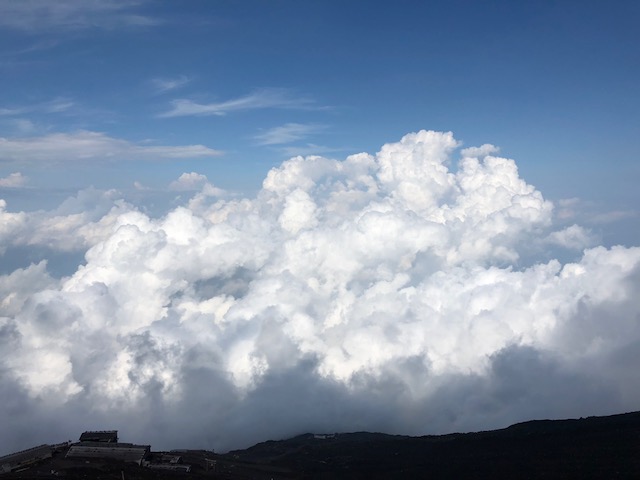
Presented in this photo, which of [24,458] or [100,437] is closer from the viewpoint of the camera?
[24,458]

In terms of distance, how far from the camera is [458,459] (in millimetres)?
105250

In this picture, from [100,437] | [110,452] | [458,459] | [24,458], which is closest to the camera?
[24,458]

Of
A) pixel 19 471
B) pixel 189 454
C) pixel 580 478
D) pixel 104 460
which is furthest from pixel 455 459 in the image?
pixel 19 471

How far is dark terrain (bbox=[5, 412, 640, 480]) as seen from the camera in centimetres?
8744

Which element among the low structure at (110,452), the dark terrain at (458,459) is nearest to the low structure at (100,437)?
the low structure at (110,452)

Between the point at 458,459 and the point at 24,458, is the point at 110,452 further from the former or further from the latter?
the point at 458,459

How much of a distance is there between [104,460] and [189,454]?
25495 mm

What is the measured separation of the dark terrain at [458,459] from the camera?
287 ft

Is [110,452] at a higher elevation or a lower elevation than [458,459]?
higher

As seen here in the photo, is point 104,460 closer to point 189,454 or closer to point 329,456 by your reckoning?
point 189,454

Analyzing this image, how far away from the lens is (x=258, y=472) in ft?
350

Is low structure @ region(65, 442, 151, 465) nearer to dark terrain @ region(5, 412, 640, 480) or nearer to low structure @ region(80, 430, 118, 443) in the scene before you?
dark terrain @ region(5, 412, 640, 480)

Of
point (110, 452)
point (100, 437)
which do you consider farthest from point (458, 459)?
point (100, 437)

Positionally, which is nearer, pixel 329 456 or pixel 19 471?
pixel 19 471
